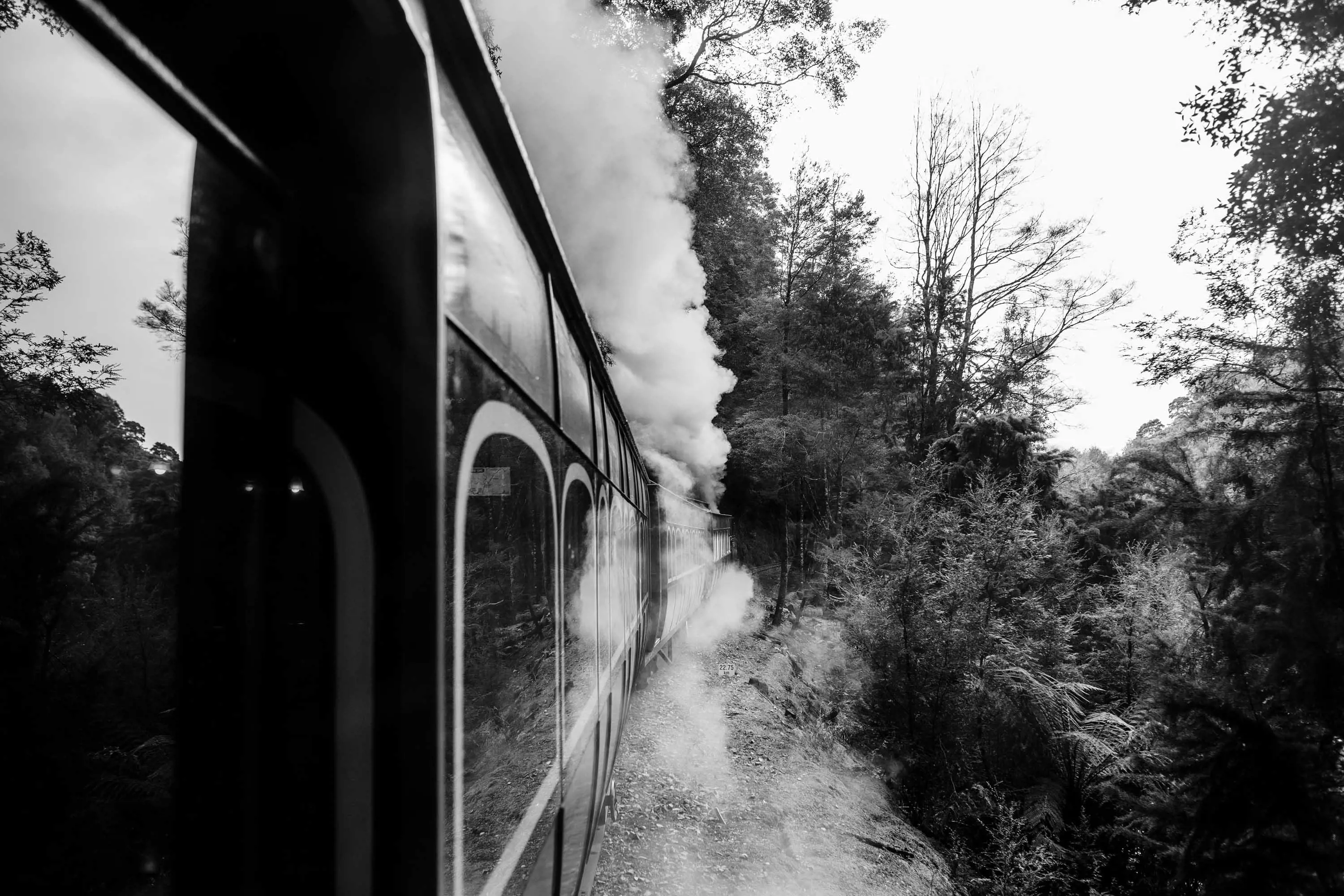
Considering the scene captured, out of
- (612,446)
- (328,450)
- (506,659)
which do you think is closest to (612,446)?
(612,446)

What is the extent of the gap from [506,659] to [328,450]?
24.4 inches

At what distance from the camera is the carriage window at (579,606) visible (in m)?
2.15

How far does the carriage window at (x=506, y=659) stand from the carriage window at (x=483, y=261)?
22 cm

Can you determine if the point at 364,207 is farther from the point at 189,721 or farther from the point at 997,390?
the point at 997,390

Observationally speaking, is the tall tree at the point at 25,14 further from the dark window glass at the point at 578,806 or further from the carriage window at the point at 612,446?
the carriage window at the point at 612,446

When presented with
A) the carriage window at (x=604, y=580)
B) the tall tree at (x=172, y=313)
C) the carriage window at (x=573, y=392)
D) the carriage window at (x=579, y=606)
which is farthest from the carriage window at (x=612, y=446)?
the tall tree at (x=172, y=313)

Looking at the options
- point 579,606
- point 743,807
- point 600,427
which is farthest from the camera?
point 743,807

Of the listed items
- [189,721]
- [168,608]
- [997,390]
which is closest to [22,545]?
[168,608]

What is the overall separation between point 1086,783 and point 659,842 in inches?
256

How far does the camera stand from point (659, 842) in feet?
17.6

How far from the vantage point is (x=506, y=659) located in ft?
4.54

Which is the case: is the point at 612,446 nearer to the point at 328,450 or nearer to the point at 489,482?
the point at 489,482

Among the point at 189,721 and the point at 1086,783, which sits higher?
the point at 189,721

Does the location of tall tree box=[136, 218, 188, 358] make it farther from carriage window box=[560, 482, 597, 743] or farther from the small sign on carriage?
carriage window box=[560, 482, 597, 743]
